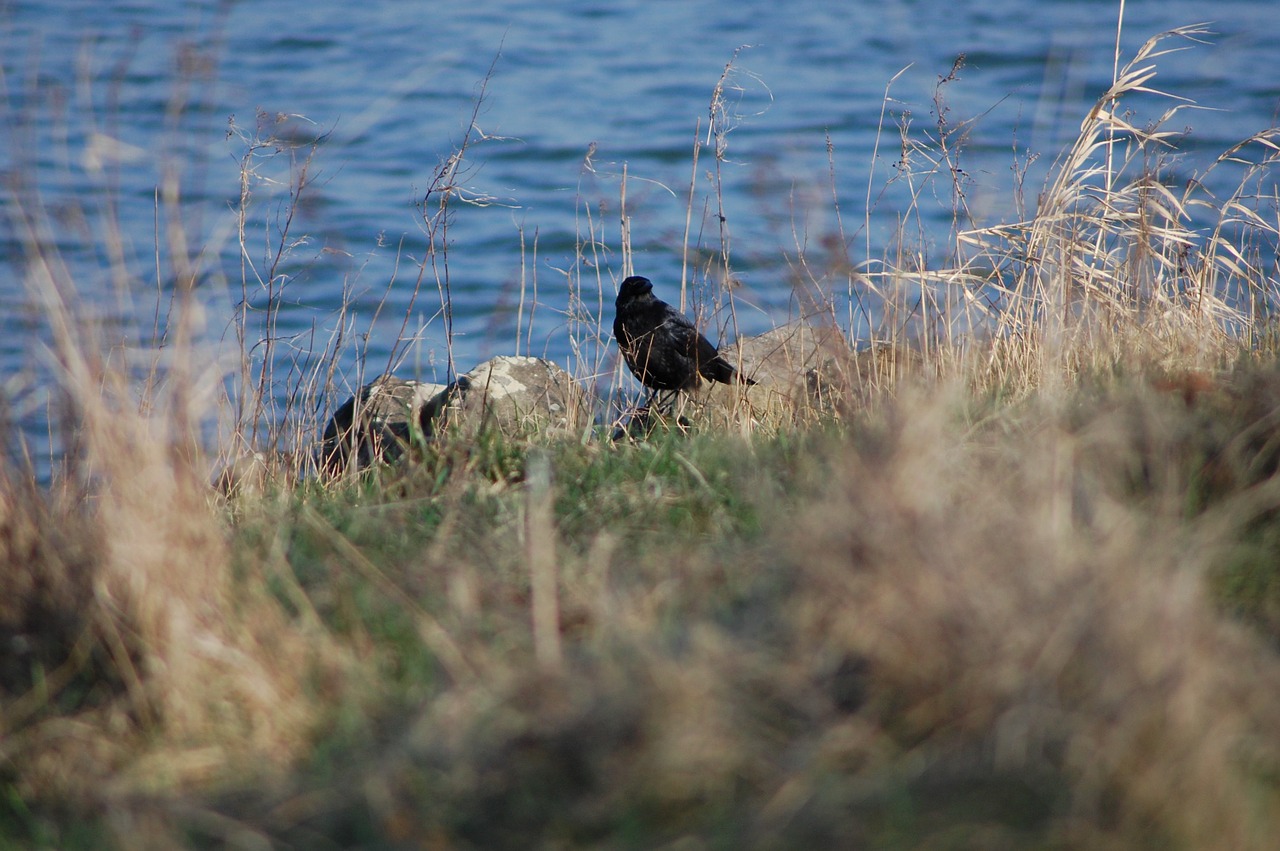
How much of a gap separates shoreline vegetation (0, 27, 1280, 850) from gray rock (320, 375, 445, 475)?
1226mm

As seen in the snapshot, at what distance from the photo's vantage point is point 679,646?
2154mm

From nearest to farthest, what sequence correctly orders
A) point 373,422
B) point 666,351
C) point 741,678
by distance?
point 741,678 < point 373,422 < point 666,351

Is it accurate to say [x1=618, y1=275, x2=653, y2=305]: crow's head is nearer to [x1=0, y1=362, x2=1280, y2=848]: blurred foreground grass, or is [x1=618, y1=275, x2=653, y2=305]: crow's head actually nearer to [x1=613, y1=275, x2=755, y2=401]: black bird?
[x1=613, y1=275, x2=755, y2=401]: black bird

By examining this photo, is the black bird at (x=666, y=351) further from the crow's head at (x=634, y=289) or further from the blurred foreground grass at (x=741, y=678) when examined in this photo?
the blurred foreground grass at (x=741, y=678)

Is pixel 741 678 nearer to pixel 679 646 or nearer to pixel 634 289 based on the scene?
pixel 679 646

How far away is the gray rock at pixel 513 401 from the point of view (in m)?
4.16

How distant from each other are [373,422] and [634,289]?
1234 mm

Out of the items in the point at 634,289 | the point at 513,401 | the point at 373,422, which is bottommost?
the point at 373,422

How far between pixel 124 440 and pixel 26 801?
26.7 inches

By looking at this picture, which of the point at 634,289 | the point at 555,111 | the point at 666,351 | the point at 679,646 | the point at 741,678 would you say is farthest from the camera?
the point at 555,111

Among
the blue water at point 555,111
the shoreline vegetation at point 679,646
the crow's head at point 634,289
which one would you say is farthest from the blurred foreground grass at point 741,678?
the blue water at point 555,111

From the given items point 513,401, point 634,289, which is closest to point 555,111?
point 634,289

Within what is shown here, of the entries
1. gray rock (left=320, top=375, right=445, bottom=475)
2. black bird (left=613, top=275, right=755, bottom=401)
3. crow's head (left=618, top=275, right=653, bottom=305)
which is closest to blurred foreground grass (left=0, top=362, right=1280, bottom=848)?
gray rock (left=320, top=375, right=445, bottom=475)

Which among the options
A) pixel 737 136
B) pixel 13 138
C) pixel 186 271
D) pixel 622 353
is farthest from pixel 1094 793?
pixel 737 136
